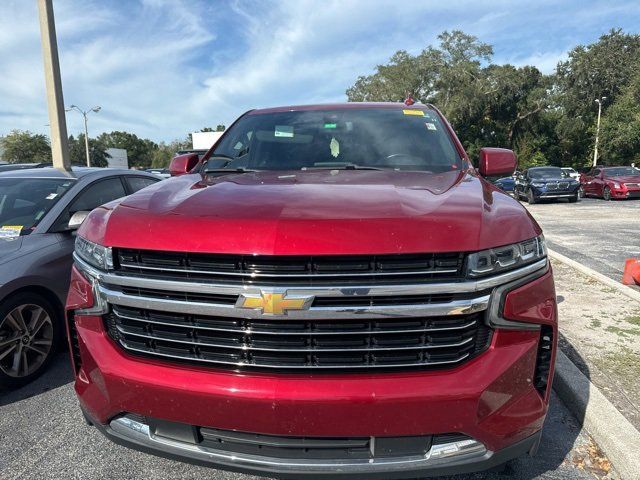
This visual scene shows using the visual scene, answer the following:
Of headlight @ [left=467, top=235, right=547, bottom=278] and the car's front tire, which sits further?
the car's front tire

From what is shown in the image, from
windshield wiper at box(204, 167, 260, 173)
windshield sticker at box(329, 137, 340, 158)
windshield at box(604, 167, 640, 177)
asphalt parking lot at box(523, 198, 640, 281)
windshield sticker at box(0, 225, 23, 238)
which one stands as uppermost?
windshield sticker at box(329, 137, 340, 158)

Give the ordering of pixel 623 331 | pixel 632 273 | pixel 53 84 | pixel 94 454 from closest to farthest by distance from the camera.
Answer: pixel 94 454, pixel 623 331, pixel 632 273, pixel 53 84

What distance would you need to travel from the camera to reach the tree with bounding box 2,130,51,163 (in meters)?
57.3

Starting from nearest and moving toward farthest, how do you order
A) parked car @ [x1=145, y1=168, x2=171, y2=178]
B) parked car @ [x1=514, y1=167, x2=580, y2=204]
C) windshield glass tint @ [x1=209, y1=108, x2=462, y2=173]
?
1. windshield glass tint @ [x1=209, y1=108, x2=462, y2=173]
2. parked car @ [x1=145, y1=168, x2=171, y2=178]
3. parked car @ [x1=514, y1=167, x2=580, y2=204]

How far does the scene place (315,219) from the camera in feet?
6.04

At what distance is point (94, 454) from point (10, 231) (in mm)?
2015

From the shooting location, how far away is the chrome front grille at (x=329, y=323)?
1.79 m

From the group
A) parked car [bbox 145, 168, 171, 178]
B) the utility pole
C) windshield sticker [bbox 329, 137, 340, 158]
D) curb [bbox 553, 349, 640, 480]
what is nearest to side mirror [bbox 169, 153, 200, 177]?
parked car [bbox 145, 168, 171, 178]

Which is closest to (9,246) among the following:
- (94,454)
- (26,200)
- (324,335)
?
(26,200)

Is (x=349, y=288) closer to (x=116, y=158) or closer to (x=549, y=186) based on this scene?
(x=549, y=186)

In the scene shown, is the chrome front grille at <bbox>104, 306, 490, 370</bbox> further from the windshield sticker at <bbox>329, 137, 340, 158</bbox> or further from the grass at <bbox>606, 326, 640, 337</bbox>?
the grass at <bbox>606, 326, 640, 337</bbox>

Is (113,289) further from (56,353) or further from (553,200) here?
(553,200)

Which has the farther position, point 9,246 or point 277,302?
point 9,246

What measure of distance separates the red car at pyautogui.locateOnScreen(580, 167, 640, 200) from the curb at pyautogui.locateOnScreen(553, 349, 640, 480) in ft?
67.9
